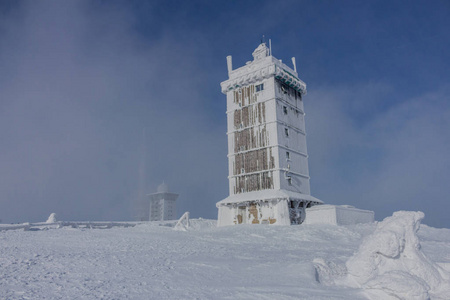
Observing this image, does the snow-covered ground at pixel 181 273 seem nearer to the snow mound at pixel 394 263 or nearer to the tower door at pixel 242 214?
the snow mound at pixel 394 263

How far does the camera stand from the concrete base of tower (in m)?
28.5

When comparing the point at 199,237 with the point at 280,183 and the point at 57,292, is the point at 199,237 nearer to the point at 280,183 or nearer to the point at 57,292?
the point at 57,292

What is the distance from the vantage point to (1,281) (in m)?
6.61

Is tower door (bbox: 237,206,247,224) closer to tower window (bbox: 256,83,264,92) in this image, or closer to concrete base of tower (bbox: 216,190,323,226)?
concrete base of tower (bbox: 216,190,323,226)

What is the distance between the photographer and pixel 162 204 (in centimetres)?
8825

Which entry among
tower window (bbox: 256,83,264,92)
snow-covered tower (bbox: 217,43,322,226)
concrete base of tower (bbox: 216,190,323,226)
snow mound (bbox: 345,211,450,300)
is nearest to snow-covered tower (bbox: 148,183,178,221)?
snow-covered tower (bbox: 217,43,322,226)

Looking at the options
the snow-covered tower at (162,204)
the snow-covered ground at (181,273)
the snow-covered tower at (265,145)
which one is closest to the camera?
the snow-covered ground at (181,273)

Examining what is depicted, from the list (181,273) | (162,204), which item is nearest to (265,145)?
(181,273)

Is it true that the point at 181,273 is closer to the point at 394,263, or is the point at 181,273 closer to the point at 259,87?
the point at 394,263

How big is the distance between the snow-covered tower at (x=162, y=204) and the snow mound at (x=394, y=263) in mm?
82380

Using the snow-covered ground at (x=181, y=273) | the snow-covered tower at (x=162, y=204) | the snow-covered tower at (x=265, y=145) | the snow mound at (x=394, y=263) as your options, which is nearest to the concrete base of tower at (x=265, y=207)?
the snow-covered tower at (x=265, y=145)

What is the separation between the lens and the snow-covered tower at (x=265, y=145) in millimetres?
30078

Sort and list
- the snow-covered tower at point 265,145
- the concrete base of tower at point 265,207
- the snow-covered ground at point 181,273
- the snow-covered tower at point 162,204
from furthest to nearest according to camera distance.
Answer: the snow-covered tower at point 162,204
the snow-covered tower at point 265,145
the concrete base of tower at point 265,207
the snow-covered ground at point 181,273

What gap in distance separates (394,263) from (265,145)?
79.3 feet
